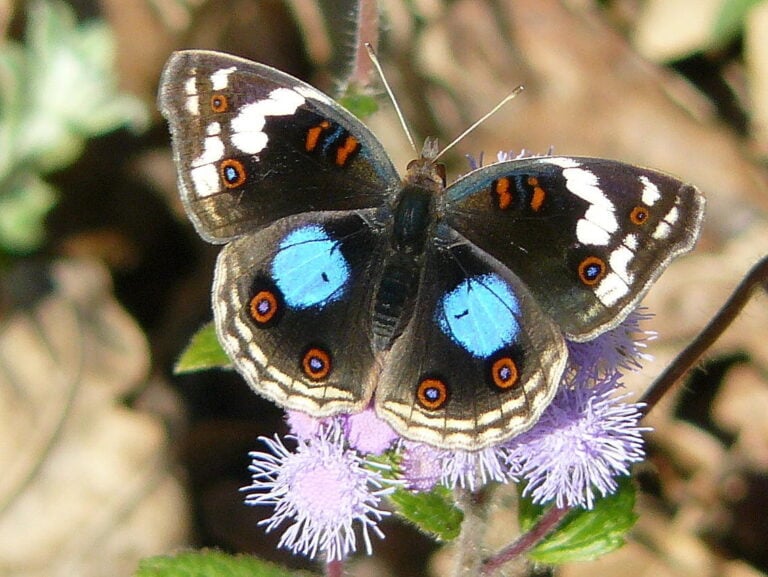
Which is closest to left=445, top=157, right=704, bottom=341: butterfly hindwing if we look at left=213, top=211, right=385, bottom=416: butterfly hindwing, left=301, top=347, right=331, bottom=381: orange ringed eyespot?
left=213, top=211, right=385, bottom=416: butterfly hindwing

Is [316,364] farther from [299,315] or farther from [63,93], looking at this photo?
[63,93]

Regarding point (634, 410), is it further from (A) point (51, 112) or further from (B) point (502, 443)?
(A) point (51, 112)

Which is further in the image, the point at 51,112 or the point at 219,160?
the point at 51,112

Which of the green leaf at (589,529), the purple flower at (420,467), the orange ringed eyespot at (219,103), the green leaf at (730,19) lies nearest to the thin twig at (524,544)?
the green leaf at (589,529)

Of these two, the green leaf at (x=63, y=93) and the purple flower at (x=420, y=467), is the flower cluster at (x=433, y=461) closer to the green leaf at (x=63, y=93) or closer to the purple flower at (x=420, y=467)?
the purple flower at (x=420, y=467)

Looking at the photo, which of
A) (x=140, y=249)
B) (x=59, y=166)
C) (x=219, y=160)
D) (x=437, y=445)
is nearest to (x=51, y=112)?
(x=59, y=166)

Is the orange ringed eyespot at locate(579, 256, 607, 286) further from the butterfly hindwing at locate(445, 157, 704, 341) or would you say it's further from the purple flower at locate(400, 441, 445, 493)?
the purple flower at locate(400, 441, 445, 493)
